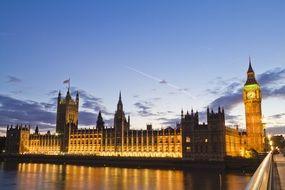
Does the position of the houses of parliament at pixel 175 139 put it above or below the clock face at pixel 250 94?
below

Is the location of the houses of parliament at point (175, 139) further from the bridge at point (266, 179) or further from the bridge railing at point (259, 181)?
the bridge railing at point (259, 181)

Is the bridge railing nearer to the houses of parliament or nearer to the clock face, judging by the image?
the houses of parliament

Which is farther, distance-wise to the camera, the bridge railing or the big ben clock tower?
the big ben clock tower

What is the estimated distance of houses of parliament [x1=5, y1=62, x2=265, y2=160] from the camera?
97.7 meters

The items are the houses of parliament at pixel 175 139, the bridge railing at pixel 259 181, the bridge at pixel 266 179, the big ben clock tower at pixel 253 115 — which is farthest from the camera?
the big ben clock tower at pixel 253 115

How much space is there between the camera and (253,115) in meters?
112

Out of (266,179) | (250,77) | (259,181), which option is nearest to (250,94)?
(250,77)

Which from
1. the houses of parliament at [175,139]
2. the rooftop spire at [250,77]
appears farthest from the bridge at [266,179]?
the rooftop spire at [250,77]

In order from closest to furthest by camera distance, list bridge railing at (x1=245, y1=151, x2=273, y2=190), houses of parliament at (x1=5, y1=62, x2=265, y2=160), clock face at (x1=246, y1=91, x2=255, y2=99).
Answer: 1. bridge railing at (x1=245, y1=151, x2=273, y2=190)
2. houses of parliament at (x1=5, y1=62, x2=265, y2=160)
3. clock face at (x1=246, y1=91, x2=255, y2=99)

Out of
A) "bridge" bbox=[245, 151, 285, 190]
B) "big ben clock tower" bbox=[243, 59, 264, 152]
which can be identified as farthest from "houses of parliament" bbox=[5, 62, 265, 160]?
"bridge" bbox=[245, 151, 285, 190]

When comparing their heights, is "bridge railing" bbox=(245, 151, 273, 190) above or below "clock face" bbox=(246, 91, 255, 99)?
below

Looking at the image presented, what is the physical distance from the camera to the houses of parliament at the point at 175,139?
97688 mm

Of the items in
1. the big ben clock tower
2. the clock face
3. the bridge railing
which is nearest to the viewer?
the bridge railing

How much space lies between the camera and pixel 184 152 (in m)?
100
